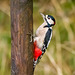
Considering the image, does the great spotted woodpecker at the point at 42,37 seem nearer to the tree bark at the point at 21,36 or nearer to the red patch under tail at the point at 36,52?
the red patch under tail at the point at 36,52

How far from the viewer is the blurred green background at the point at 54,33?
3.63 metres

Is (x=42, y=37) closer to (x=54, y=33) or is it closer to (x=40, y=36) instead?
(x=40, y=36)

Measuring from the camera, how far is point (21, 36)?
1716mm

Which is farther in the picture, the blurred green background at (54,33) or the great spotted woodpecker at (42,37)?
the blurred green background at (54,33)

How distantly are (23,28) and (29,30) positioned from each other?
6 centimetres

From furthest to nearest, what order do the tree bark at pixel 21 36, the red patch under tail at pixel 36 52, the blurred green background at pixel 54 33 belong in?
1. the blurred green background at pixel 54 33
2. the red patch under tail at pixel 36 52
3. the tree bark at pixel 21 36

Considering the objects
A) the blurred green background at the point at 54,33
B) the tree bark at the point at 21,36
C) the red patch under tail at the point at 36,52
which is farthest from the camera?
the blurred green background at the point at 54,33

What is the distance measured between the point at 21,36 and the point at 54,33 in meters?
1.96

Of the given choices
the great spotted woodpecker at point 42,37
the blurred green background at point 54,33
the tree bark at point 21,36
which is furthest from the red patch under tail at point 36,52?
the blurred green background at point 54,33

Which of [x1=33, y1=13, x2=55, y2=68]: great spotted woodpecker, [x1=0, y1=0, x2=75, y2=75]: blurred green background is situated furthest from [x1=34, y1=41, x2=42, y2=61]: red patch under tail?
[x1=0, y1=0, x2=75, y2=75]: blurred green background

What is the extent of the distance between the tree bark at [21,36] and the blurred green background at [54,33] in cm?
172

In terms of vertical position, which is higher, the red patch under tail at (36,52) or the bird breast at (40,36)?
the bird breast at (40,36)

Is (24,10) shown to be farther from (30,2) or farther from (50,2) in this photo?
(50,2)

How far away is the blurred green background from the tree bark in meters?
1.72
